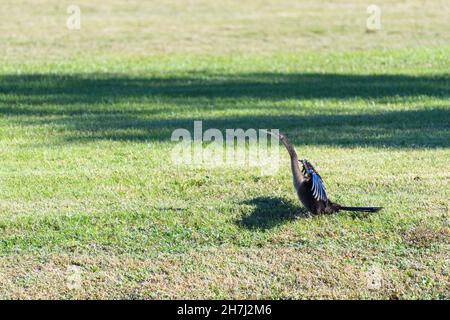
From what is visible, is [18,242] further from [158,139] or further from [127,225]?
[158,139]

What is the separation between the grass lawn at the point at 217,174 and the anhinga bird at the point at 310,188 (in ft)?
0.37

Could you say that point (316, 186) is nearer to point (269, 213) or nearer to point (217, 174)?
point (269, 213)

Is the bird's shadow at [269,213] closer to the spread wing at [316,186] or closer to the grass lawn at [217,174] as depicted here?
the grass lawn at [217,174]

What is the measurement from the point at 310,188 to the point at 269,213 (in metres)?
0.59

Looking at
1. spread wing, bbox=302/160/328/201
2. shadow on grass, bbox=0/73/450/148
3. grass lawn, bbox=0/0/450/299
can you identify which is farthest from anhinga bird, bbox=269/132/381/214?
shadow on grass, bbox=0/73/450/148

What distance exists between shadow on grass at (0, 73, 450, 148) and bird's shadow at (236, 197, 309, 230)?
224 cm

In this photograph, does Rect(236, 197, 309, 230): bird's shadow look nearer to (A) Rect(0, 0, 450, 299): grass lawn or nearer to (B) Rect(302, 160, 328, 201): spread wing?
(A) Rect(0, 0, 450, 299): grass lawn

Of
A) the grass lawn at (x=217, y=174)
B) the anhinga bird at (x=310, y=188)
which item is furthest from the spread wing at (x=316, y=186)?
the grass lawn at (x=217, y=174)

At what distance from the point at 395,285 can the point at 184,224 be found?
70.8 inches

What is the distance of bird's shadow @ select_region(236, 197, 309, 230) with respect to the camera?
25.1 ft

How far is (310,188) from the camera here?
24.3ft

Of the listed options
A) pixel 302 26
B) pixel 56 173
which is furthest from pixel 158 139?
pixel 302 26

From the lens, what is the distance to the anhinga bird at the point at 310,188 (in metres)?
7.38

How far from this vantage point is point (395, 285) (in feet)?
22.1
